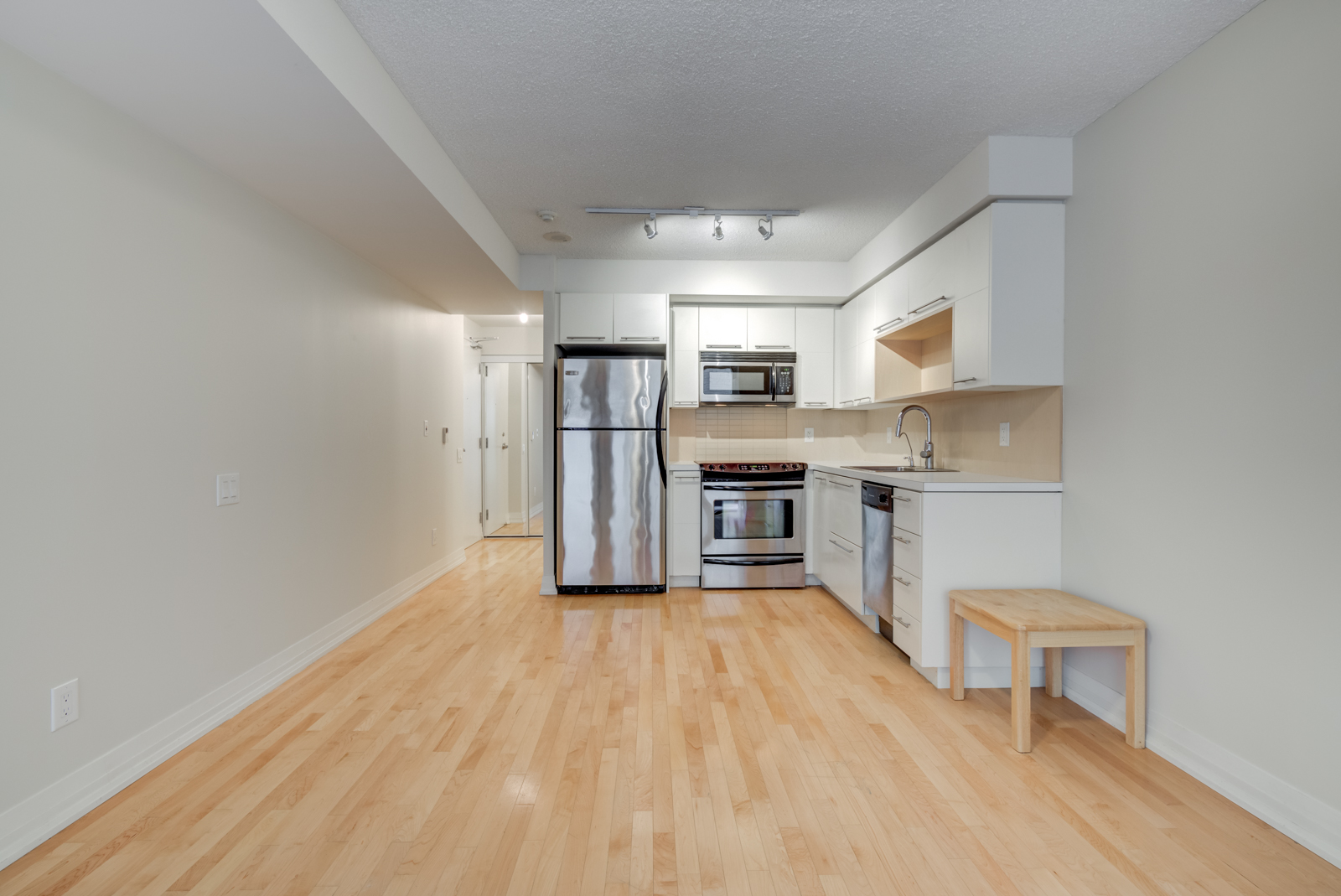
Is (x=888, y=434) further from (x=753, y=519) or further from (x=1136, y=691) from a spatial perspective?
(x=1136, y=691)

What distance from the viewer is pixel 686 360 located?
4.74 meters

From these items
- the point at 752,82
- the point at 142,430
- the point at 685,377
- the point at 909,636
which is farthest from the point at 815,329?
the point at 142,430

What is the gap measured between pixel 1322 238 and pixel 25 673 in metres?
3.76

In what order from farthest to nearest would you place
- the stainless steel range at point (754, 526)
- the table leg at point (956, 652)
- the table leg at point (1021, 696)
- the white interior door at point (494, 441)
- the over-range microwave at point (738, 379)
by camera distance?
the white interior door at point (494, 441) → the over-range microwave at point (738, 379) → the stainless steel range at point (754, 526) → the table leg at point (956, 652) → the table leg at point (1021, 696)

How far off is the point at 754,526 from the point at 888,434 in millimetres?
1212

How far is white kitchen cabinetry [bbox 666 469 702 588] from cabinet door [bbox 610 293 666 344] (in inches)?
39.1

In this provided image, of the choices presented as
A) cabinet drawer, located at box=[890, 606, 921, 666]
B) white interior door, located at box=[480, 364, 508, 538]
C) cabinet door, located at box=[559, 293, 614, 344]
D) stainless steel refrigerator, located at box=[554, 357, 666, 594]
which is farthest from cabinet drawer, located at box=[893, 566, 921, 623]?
white interior door, located at box=[480, 364, 508, 538]

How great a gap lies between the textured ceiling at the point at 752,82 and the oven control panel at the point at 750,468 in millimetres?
1856

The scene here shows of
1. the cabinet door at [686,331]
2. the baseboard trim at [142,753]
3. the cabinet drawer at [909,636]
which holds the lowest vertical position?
the baseboard trim at [142,753]

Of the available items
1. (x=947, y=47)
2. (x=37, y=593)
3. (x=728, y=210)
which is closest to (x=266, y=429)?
(x=37, y=593)

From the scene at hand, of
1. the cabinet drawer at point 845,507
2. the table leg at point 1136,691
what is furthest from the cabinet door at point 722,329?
A: the table leg at point 1136,691

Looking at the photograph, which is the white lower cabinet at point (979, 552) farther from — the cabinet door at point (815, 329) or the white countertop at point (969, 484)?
the cabinet door at point (815, 329)

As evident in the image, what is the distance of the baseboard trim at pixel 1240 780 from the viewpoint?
1.67 metres

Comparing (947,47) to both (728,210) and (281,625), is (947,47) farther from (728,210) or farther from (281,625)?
(281,625)
